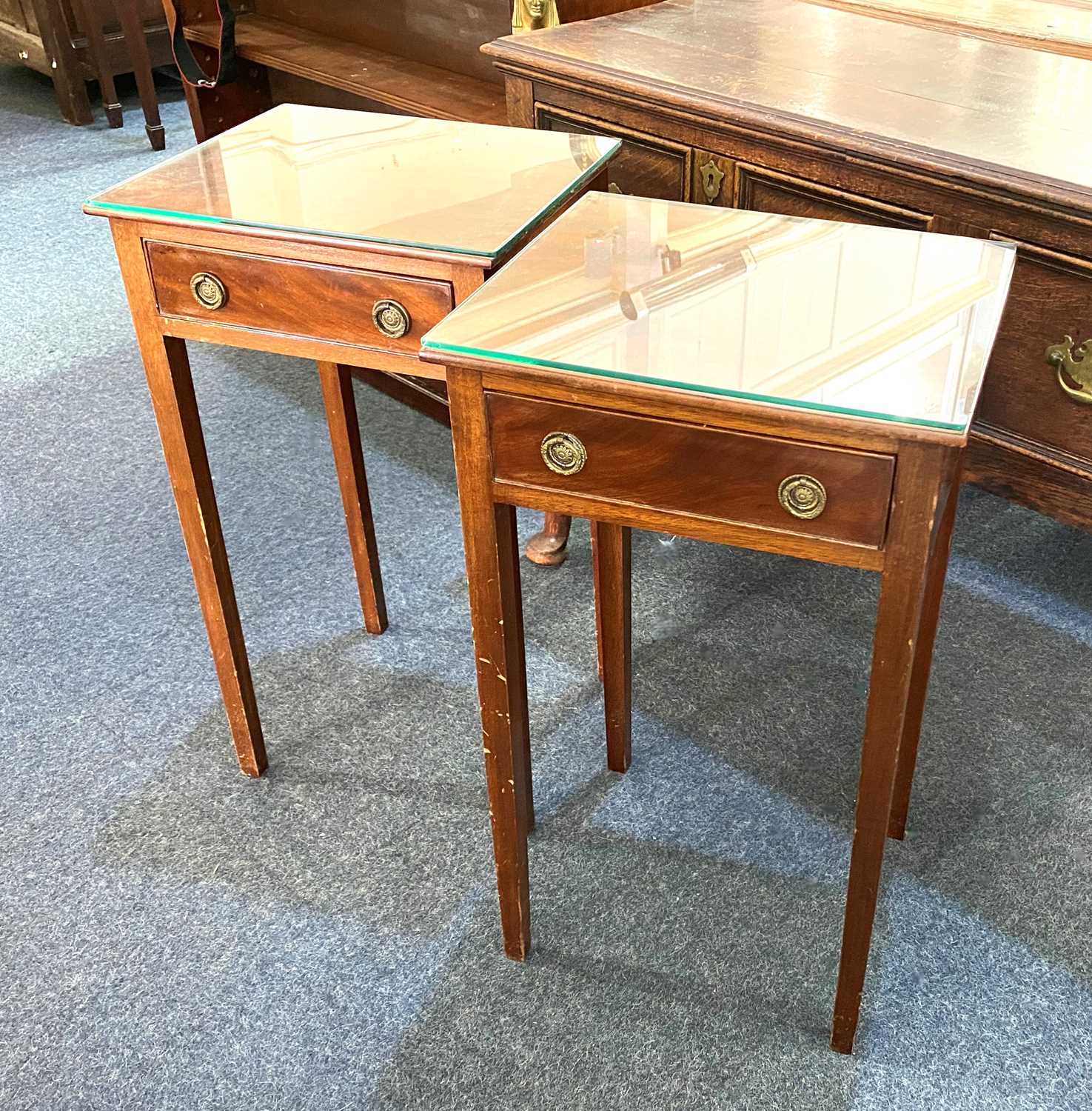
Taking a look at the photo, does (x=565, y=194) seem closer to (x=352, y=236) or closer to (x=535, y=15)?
(x=352, y=236)

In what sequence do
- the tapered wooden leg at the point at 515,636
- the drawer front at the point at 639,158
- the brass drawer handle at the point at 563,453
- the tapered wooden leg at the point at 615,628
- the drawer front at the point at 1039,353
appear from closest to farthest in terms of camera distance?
the brass drawer handle at the point at 563,453, the tapered wooden leg at the point at 515,636, the drawer front at the point at 1039,353, the tapered wooden leg at the point at 615,628, the drawer front at the point at 639,158

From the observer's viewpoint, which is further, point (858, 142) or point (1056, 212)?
point (858, 142)

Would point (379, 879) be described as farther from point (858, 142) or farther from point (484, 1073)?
point (858, 142)

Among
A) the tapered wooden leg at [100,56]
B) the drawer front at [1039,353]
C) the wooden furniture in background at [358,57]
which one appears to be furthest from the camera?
the tapered wooden leg at [100,56]

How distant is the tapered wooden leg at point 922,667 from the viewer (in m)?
1.21

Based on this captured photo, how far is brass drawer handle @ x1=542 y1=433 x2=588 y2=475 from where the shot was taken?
3.24 feet

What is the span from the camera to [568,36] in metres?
1.69

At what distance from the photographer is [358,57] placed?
8.53ft

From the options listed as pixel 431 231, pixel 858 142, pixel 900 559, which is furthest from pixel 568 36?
pixel 900 559

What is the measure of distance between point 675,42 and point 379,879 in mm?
1156

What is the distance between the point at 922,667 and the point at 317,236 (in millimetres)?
762

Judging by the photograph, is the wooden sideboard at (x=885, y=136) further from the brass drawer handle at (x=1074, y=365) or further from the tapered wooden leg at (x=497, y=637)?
the tapered wooden leg at (x=497, y=637)

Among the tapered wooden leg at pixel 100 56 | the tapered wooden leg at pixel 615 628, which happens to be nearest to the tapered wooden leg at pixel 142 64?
the tapered wooden leg at pixel 100 56

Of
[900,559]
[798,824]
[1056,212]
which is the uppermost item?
[1056,212]
